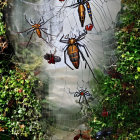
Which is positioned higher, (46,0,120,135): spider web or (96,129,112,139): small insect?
(46,0,120,135): spider web

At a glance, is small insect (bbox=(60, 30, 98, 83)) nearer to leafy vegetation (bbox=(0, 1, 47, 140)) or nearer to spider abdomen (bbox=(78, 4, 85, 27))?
spider abdomen (bbox=(78, 4, 85, 27))

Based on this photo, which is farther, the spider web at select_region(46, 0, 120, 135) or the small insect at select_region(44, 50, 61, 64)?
the small insect at select_region(44, 50, 61, 64)

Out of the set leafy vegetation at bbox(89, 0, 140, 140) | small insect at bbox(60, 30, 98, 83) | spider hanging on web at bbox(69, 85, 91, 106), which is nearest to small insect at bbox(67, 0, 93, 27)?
small insect at bbox(60, 30, 98, 83)

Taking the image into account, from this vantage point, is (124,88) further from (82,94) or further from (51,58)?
(51,58)

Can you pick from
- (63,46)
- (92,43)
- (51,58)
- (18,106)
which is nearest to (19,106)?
(18,106)

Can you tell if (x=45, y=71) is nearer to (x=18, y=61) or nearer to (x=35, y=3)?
(x=18, y=61)

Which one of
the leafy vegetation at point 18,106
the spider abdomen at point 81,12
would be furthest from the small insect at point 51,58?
the spider abdomen at point 81,12

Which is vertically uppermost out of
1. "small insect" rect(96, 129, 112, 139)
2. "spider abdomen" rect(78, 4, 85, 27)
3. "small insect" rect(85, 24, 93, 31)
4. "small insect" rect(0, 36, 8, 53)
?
"spider abdomen" rect(78, 4, 85, 27)

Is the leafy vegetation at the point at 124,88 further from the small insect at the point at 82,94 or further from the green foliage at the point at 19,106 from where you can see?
the green foliage at the point at 19,106
